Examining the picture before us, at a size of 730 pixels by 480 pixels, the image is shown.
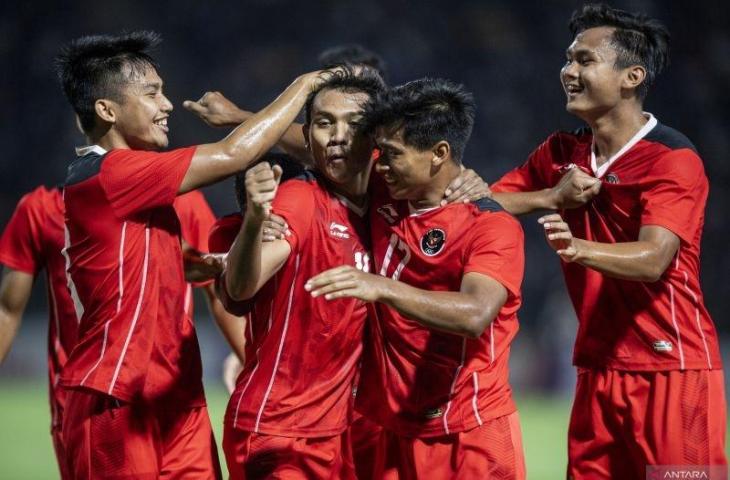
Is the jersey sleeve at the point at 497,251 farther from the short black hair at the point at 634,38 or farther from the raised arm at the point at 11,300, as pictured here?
the raised arm at the point at 11,300

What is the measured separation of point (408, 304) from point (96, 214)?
1.32 meters

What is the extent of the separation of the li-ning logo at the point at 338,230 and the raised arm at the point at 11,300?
2.00 metres

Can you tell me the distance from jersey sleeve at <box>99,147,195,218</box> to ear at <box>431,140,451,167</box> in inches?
36.1

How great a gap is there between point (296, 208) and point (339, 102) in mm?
465

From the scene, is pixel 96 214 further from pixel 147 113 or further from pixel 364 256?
pixel 364 256

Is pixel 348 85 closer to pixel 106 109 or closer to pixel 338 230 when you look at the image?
pixel 338 230

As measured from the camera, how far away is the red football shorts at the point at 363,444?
4051mm

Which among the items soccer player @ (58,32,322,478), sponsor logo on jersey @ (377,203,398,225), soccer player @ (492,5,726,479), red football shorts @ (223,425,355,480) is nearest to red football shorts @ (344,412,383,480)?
red football shorts @ (223,425,355,480)

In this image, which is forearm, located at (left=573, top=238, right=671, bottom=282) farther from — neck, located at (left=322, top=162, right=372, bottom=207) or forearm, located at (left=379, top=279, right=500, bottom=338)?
neck, located at (left=322, top=162, right=372, bottom=207)

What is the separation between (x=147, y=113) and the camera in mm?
4086

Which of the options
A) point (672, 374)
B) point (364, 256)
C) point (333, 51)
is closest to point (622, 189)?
point (672, 374)

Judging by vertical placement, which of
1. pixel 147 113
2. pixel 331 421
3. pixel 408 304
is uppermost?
pixel 147 113

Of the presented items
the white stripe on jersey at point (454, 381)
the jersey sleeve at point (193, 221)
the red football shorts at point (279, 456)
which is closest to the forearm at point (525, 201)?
the white stripe on jersey at point (454, 381)

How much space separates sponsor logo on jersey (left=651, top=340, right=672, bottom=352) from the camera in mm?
4145
